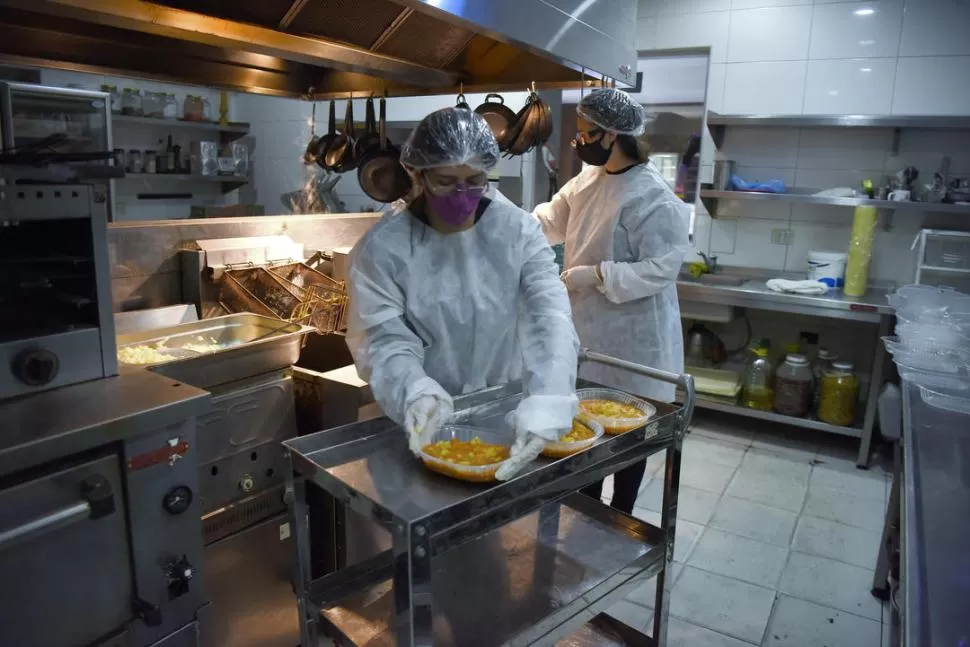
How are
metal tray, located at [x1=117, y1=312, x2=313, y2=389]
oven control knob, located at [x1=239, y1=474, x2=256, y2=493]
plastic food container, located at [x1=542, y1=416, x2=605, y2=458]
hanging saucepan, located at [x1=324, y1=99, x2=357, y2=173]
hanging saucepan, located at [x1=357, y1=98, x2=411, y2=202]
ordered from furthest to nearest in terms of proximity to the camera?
hanging saucepan, located at [x1=324, y1=99, x2=357, y2=173]
hanging saucepan, located at [x1=357, y1=98, x2=411, y2=202]
oven control knob, located at [x1=239, y1=474, x2=256, y2=493]
metal tray, located at [x1=117, y1=312, x2=313, y2=389]
plastic food container, located at [x1=542, y1=416, x2=605, y2=458]

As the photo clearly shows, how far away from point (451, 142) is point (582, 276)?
96 cm

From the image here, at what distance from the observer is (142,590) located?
1.29 metres

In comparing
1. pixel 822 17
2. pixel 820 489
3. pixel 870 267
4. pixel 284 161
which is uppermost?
pixel 822 17

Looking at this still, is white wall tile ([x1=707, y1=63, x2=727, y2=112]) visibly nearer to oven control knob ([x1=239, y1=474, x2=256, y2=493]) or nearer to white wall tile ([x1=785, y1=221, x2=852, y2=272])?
white wall tile ([x1=785, y1=221, x2=852, y2=272])

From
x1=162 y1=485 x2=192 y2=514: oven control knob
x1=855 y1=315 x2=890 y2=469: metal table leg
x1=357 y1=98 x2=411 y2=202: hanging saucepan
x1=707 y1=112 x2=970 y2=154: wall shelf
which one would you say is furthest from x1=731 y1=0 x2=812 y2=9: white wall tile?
x1=162 y1=485 x2=192 y2=514: oven control knob

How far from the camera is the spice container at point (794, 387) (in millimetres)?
3527

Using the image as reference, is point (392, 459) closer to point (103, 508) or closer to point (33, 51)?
point (103, 508)

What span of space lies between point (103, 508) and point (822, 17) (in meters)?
3.85

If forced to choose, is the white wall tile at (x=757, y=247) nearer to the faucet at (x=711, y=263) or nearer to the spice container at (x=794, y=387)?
the faucet at (x=711, y=263)

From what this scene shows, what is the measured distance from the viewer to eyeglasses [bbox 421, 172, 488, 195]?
138 cm

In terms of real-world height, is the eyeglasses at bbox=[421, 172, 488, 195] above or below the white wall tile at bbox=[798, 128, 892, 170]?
below

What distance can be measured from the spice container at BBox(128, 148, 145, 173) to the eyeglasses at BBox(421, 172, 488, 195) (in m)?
2.61

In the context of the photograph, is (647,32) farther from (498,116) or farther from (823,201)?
(498,116)

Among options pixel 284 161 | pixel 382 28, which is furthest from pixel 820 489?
pixel 284 161
